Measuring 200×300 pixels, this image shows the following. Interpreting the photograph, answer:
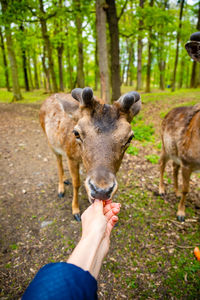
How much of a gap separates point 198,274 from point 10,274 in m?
3.19

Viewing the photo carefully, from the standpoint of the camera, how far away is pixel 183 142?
13.2 ft

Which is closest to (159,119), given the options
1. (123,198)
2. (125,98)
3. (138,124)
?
(138,124)

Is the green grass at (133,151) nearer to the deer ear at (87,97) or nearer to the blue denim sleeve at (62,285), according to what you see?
the deer ear at (87,97)

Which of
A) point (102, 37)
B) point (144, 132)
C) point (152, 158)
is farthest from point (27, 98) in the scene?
point (152, 158)

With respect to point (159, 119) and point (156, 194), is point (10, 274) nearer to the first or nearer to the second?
point (156, 194)

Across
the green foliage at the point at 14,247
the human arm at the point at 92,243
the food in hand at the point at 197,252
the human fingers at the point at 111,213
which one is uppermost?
the human arm at the point at 92,243

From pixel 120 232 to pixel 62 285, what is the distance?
2880mm

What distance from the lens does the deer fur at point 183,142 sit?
147 inches

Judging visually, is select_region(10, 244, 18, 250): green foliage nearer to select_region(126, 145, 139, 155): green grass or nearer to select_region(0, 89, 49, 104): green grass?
select_region(126, 145, 139, 155): green grass

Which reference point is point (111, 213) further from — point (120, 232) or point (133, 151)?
point (133, 151)

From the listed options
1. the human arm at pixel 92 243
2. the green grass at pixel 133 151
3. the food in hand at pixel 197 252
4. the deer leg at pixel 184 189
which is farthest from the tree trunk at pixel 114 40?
the human arm at pixel 92 243

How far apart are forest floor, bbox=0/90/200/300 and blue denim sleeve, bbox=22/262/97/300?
2.08 metres

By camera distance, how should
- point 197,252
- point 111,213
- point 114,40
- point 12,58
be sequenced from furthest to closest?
point 12,58 < point 114,40 < point 197,252 < point 111,213

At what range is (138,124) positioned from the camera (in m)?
9.67
